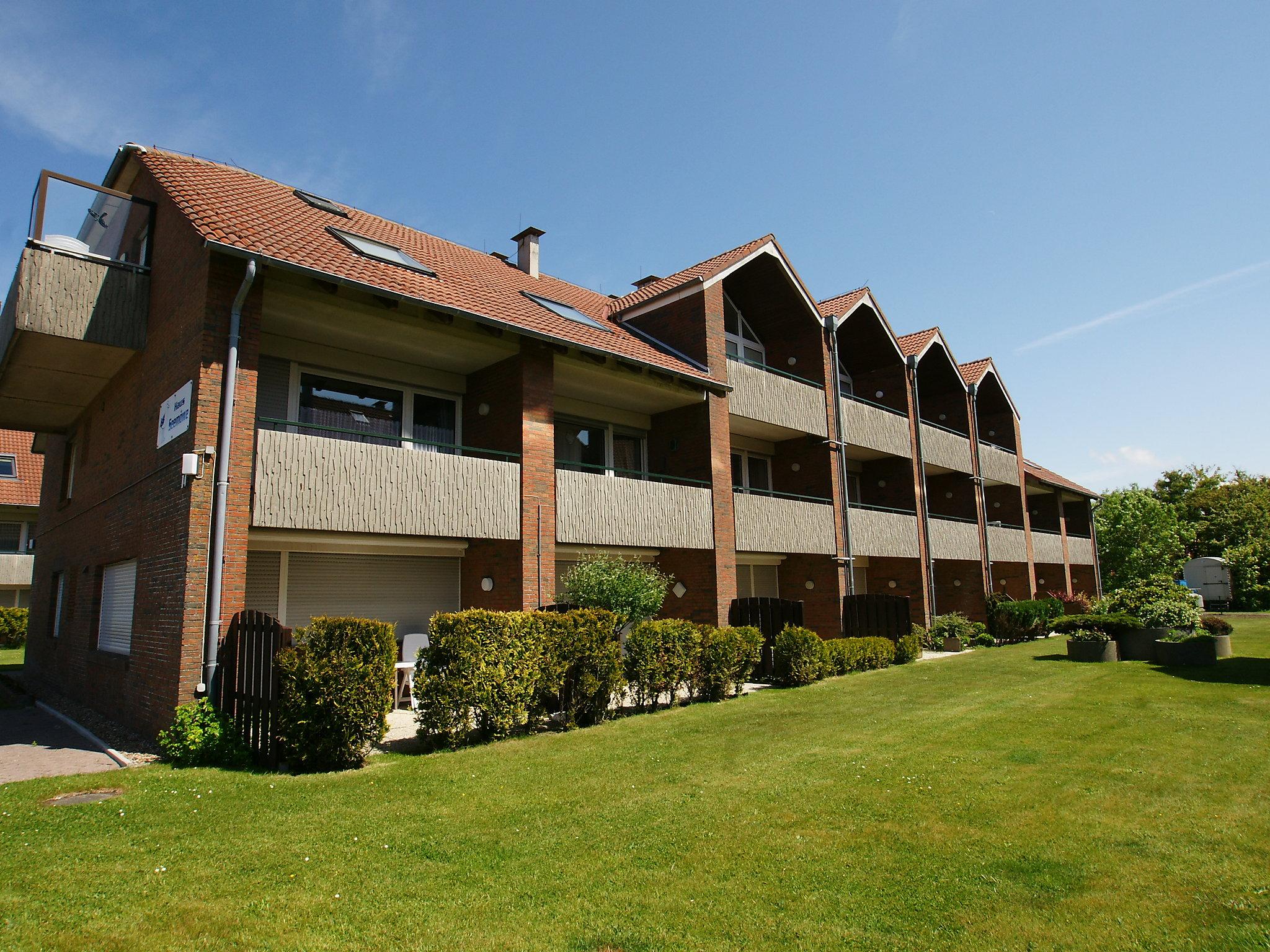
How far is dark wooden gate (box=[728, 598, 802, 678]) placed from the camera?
1497 centimetres

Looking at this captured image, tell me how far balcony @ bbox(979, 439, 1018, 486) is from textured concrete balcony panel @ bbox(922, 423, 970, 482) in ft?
4.01

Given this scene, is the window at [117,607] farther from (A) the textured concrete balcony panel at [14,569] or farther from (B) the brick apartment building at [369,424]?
(A) the textured concrete balcony panel at [14,569]

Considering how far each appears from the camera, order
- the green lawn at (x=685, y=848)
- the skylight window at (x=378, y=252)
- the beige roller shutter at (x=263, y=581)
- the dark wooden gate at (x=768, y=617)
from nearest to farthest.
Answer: the green lawn at (x=685, y=848) → the beige roller shutter at (x=263, y=581) → the skylight window at (x=378, y=252) → the dark wooden gate at (x=768, y=617)

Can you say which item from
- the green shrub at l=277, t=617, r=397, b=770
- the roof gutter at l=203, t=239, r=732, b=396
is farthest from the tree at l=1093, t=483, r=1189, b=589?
the green shrub at l=277, t=617, r=397, b=770

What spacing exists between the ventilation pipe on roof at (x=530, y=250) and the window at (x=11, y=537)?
74.4ft

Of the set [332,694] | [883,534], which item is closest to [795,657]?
[332,694]

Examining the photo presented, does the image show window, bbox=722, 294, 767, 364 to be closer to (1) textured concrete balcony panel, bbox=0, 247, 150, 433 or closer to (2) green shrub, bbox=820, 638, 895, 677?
(2) green shrub, bbox=820, 638, 895, 677

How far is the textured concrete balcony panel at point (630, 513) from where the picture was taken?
47.0 feet

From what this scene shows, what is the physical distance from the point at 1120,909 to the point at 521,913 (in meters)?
3.44

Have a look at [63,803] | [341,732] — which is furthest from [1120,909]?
[63,803]

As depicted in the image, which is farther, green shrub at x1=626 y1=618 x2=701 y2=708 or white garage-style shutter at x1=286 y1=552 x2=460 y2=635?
white garage-style shutter at x1=286 y1=552 x2=460 y2=635

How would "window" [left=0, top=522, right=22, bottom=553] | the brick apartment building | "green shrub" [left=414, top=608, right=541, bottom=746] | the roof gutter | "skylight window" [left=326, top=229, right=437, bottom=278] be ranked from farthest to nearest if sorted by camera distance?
"window" [left=0, top=522, right=22, bottom=553]
"skylight window" [left=326, top=229, right=437, bottom=278]
the brick apartment building
the roof gutter
"green shrub" [left=414, top=608, right=541, bottom=746]

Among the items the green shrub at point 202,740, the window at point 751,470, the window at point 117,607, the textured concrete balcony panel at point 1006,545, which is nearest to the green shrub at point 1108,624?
the textured concrete balcony panel at point 1006,545

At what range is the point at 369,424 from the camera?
13.9 metres
